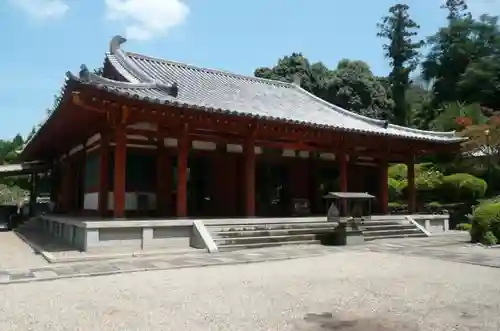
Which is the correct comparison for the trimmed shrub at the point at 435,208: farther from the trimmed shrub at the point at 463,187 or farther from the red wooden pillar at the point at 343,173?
the red wooden pillar at the point at 343,173

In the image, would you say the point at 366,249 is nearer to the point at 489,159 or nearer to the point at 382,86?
the point at 489,159

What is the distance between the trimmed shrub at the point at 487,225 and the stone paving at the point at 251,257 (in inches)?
19.6

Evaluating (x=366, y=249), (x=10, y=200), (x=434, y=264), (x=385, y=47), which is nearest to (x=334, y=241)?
(x=366, y=249)

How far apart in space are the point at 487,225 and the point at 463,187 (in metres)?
8.74

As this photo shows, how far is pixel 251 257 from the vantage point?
34.3 feet

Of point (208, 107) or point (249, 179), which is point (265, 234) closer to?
point (249, 179)

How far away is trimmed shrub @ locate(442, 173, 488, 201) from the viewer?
875 inches

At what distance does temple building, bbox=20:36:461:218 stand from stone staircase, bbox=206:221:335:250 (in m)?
0.95

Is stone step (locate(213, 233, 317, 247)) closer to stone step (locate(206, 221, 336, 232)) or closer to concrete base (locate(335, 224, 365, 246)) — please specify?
stone step (locate(206, 221, 336, 232))

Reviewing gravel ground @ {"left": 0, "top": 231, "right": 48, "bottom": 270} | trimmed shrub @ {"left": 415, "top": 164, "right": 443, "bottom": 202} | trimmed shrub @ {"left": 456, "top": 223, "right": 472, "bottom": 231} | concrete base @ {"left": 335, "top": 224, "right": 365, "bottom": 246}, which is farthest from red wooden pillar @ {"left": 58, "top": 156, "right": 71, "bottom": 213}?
trimmed shrub @ {"left": 456, "top": 223, "right": 472, "bottom": 231}

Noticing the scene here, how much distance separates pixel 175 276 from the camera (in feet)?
26.5

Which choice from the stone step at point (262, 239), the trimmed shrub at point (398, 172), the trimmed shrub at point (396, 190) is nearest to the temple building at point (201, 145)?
the stone step at point (262, 239)

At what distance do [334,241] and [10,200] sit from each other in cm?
3442

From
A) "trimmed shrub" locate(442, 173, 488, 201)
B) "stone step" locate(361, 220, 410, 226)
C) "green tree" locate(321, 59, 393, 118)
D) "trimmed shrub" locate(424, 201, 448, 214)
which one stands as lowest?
"stone step" locate(361, 220, 410, 226)
